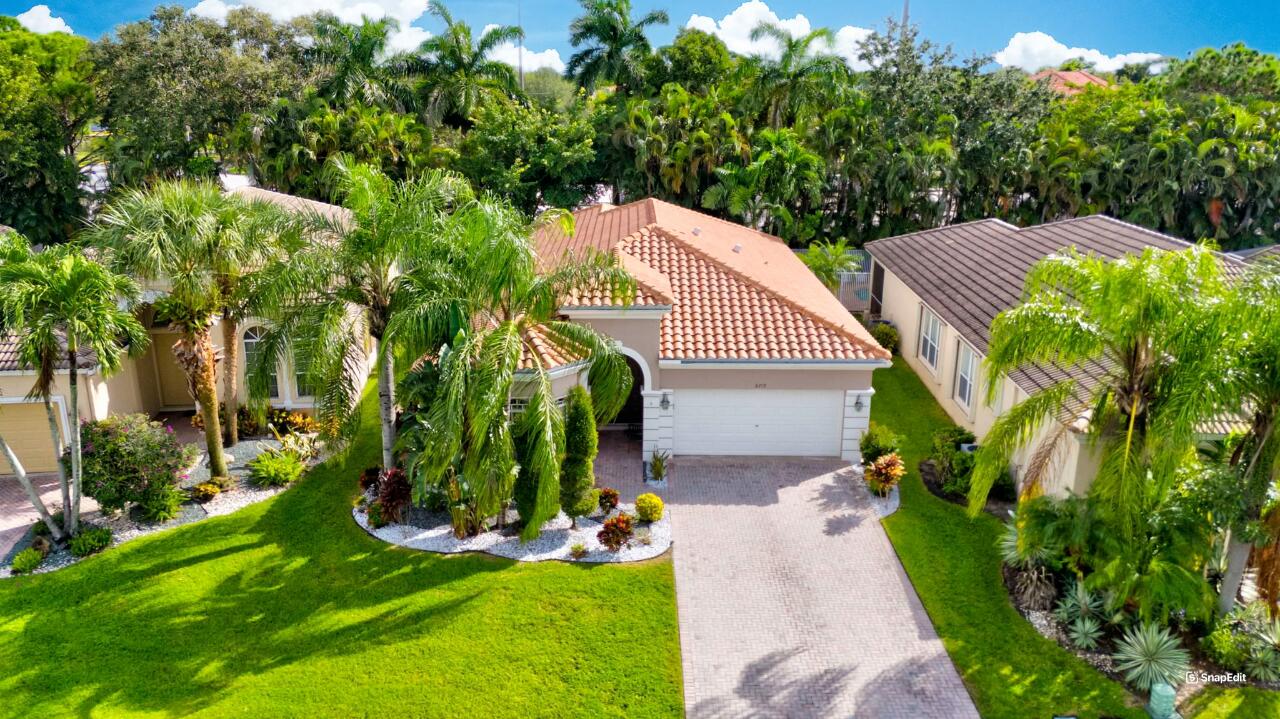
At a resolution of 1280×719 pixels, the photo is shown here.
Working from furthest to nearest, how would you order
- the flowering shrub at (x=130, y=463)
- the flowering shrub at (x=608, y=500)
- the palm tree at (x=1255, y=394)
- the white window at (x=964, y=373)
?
the white window at (x=964, y=373), the flowering shrub at (x=608, y=500), the flowering shrub at (x=130, y=463), the palm tree at (x=1255, y=394)

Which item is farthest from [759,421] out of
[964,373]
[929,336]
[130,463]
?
[130,463]

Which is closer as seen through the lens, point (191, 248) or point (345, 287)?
point (345, 287)

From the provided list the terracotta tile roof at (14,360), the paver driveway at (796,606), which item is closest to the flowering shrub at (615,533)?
the paver driveway at (796,606)

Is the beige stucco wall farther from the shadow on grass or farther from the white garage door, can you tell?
the shadow on grass

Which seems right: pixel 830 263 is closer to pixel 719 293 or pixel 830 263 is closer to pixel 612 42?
pixel 719 293

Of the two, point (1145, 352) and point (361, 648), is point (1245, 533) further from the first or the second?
point (361, 648)

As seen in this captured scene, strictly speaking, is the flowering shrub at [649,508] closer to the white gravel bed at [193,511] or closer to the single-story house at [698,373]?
the single-story house at [698,373]
